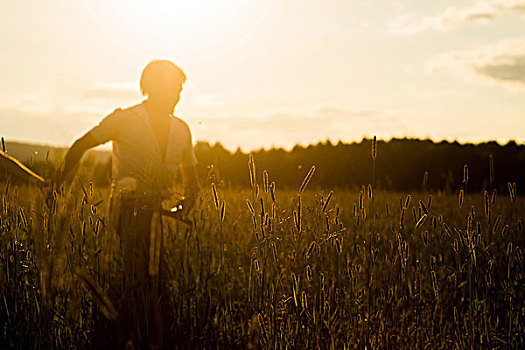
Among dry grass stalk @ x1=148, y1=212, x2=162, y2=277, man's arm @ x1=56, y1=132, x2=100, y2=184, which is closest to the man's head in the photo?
man's arm @ x1=56, y1=132, x2=100, y2=184

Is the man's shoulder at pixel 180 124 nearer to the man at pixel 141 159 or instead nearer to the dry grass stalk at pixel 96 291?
the man at pixel 141 159

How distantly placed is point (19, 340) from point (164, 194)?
0.98 metres

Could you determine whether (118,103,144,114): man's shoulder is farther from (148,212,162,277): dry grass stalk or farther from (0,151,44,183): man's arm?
(148,212,162,277): dry grass stalk

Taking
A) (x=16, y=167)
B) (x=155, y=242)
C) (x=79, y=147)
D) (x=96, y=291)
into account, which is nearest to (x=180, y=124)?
(x=79, y=147)

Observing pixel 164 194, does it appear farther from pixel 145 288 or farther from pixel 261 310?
pixel 261 310

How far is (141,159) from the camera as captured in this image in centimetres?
319

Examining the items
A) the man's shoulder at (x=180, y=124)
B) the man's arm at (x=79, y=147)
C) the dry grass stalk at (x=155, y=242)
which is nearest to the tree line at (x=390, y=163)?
the man's shoulder at (x=180, y=124)

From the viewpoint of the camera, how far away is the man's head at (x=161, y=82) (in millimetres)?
3221

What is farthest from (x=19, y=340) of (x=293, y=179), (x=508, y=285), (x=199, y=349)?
(x=293, y=179)

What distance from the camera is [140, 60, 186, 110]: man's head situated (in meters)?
3.22

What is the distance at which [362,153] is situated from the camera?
15914 millimetres

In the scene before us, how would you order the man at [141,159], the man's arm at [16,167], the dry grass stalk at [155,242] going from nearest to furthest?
the dry grass stalk at [155,242], the man's arm at [16,167], the man at [141,159]

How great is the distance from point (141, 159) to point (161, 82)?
513 mm

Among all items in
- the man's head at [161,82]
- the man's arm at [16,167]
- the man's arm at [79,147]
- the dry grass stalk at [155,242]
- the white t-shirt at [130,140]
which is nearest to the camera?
the dry grass stalk at [155,242]
